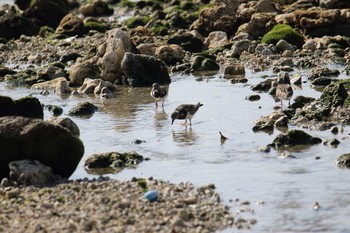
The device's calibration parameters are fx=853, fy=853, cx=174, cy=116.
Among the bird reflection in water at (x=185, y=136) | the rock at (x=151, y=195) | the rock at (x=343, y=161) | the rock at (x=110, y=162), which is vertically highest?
the rock at (x=151, y=195)

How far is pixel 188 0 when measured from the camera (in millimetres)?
54531

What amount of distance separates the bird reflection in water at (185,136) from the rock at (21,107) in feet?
12.9

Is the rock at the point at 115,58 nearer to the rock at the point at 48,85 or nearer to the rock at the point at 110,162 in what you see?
the rock at the point at 48,85

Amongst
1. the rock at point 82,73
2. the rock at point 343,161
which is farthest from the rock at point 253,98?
the rock at point 343,161

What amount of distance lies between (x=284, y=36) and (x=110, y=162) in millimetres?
18425

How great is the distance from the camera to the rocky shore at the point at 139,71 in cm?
1495

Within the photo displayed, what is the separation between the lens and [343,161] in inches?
730

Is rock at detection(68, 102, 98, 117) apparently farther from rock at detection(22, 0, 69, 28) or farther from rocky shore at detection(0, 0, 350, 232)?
rock at detection(22, 0, 69, 28)

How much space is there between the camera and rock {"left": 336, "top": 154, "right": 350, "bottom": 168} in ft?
60.5

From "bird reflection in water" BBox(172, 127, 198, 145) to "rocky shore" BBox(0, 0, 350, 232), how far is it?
1729mm

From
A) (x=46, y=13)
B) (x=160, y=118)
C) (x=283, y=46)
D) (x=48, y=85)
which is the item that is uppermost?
(x=46, y=13)

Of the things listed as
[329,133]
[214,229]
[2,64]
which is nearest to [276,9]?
[2,64]

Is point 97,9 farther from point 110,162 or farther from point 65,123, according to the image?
point 110,162

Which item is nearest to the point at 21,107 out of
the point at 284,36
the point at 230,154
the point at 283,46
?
the point at 230,154
